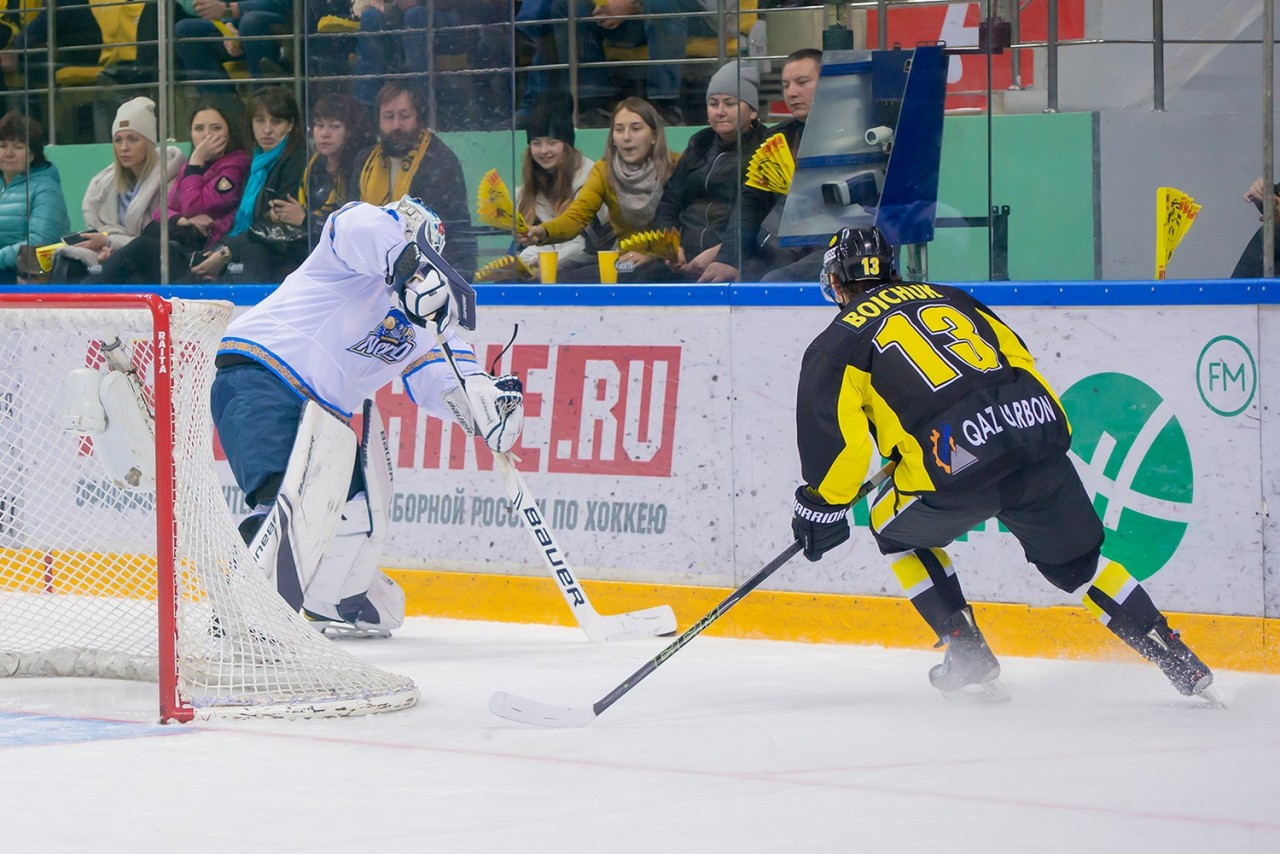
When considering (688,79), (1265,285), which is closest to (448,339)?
(688,79)

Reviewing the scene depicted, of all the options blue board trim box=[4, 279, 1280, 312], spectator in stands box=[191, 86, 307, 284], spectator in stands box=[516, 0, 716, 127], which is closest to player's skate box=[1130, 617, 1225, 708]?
blue board trim box=[4, 279, 1280, 312]

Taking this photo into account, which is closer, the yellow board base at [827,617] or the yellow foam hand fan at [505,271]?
the yellow board base at [827,617]

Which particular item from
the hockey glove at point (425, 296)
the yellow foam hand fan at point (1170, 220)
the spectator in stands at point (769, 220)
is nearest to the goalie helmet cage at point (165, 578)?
the hockey glove at point (425, 296)

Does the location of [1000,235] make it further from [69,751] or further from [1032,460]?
[69,751]

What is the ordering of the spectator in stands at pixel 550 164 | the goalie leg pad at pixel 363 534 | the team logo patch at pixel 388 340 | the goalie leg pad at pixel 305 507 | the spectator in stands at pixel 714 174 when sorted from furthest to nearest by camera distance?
the spectator in stands at pixel 550 164
the spectator in stands at pixel 714 174
the goalie leg pad at pixel 363 534
the team logo patch at pixel 388 340
the goalie leg pad at pixel 305 507

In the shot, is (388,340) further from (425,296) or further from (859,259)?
(859,259)

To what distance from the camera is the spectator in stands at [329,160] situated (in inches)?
245

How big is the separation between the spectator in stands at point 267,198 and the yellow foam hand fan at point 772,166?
166cm

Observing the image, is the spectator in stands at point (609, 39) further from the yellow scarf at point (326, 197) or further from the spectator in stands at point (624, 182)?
the yellow scarf at point (326, 197)

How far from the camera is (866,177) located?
17.6 feet

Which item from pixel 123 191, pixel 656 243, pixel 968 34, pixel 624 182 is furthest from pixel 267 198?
pixel 968 34

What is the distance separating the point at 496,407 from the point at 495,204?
4.14ft

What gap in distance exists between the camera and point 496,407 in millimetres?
4953

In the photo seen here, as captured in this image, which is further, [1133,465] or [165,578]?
[1133,465]
